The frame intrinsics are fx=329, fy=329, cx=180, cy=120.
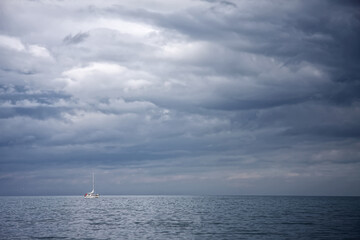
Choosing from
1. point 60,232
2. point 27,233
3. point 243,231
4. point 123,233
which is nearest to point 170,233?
point 123,233

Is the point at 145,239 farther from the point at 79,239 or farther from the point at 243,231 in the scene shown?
the point at 243,231

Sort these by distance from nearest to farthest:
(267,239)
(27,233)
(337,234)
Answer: (267,239) < (337,234) < (27,233)

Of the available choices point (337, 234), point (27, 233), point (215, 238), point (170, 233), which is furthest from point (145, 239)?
point (337, 234)

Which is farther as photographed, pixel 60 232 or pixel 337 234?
pixel 60 232

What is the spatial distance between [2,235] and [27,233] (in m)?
4.13

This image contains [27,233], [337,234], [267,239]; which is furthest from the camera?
[27,233]

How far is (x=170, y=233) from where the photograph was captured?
58.8 metres

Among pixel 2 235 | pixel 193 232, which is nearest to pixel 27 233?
pixel 2 235

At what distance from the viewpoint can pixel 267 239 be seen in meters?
51.8

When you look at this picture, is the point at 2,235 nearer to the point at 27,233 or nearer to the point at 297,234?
the point at 27,233

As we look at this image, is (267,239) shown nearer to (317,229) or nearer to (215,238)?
(215,238)

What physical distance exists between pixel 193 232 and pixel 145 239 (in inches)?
429

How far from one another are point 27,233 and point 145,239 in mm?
23159

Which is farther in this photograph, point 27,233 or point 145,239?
point 27,233
